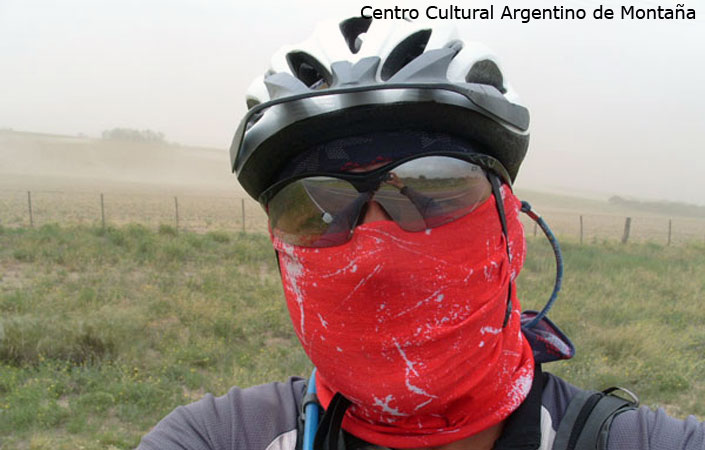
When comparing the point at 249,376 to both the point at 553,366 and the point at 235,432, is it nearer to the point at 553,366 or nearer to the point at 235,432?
the point at 553,366

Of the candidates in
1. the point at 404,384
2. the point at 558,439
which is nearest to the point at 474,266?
the point at 404,384

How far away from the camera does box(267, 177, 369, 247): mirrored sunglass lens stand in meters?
1.37

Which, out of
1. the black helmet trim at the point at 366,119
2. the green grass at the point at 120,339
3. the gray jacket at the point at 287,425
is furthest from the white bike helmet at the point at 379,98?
the green grass at the point at 120,339

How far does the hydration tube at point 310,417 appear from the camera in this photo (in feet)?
4.54

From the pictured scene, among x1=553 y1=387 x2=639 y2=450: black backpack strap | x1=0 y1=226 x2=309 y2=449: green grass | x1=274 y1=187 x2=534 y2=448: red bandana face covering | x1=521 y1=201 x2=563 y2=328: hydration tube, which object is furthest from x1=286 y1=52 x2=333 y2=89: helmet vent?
x1=0 y1=226 x2=309 y2=449: green grass

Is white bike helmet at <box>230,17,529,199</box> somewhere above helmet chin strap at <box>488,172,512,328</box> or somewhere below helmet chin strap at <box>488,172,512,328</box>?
above

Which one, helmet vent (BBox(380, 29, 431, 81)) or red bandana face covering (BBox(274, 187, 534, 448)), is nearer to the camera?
red bandana face covering (BBox(274, 187, 534, 448))

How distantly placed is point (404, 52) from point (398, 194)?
1.58ft

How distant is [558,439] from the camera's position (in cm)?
126

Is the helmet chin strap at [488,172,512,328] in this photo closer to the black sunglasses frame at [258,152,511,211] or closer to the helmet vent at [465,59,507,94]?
the black sunglasses frame at [258,152,511,211]

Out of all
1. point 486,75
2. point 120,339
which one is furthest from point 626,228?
point 486,75

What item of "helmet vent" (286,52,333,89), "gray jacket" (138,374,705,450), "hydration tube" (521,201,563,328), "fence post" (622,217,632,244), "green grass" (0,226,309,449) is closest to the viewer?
"gray jacket" (138,374,705,450)

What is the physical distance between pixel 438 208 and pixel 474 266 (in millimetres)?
195

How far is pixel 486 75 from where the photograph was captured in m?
1.57
